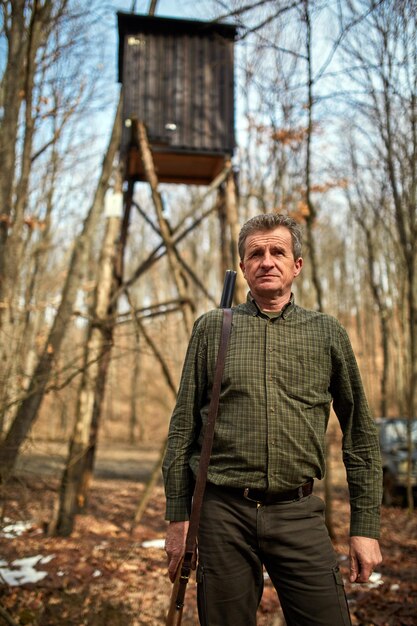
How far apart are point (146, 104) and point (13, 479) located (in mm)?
4986

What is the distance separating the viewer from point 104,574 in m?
5.03

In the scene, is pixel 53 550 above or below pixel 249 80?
below

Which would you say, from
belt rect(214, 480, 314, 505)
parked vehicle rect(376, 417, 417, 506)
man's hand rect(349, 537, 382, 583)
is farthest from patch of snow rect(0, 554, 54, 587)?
parked vehicle rect(376, 417, 417, 506)

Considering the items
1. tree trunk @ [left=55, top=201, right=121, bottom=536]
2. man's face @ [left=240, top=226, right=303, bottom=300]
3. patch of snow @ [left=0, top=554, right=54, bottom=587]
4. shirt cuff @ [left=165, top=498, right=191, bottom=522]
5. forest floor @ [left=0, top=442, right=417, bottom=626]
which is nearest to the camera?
shirt cuff @ [left=165, top=498, right=191, bottom=522]

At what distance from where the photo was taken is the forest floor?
4.07 meters

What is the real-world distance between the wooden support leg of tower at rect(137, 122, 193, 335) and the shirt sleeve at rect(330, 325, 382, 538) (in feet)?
15.2

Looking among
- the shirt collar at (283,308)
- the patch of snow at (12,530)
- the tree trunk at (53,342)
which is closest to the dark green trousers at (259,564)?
the shirt collar at (283,308)

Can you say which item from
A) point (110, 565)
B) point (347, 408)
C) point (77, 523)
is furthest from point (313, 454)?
point (77, 523)

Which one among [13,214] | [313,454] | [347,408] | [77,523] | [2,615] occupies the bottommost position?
[77,523]

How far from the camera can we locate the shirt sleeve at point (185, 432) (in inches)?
85.8

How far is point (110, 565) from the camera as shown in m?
5.33

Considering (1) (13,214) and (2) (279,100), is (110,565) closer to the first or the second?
(1) (13,214)

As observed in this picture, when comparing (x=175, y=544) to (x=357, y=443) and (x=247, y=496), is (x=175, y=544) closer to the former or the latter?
(x=247, y=496)

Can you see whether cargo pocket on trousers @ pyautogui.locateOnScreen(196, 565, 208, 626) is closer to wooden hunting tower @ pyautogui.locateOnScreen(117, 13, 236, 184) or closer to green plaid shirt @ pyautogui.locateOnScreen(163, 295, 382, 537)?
green plaid shirt @ pyautogui.locateOnScreen(163, 295, 382, 537)
